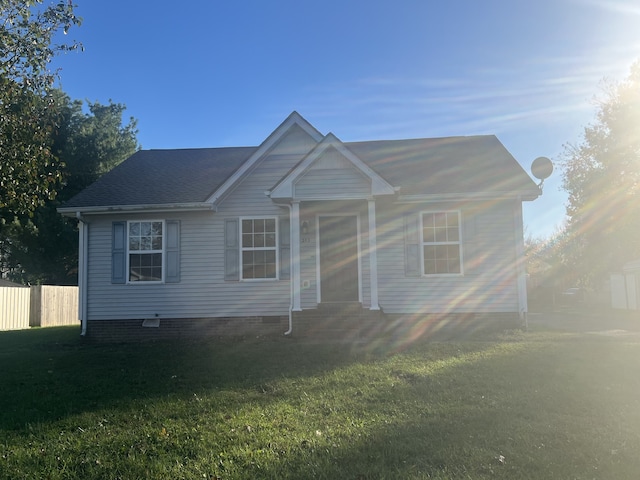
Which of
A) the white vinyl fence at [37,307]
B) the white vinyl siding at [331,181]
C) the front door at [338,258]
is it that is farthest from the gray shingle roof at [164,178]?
the white vinyl fence at [37,307]

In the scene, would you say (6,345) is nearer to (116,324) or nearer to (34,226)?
(116,324)

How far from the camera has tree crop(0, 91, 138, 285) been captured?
2900 centimetres

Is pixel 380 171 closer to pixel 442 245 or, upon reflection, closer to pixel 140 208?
pixel 442 245

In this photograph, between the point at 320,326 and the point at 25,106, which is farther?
the point at 320,326

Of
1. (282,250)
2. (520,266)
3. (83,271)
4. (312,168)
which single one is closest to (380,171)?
(312,168)

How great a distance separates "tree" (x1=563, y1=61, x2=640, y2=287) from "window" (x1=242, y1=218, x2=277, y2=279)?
19.3 meters

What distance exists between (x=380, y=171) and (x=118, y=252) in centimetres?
687

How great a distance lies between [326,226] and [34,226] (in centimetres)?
2300

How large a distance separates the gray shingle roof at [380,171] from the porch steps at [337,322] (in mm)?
3056

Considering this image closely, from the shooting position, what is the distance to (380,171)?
12883 mm

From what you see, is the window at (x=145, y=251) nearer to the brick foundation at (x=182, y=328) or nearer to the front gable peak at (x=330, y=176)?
the brick foundation at (x=182, y=328)

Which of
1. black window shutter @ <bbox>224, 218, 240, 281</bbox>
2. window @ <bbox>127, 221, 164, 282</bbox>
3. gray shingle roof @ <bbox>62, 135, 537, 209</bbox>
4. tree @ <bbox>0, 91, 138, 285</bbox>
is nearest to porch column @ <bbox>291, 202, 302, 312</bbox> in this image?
black window shutter @ <bbox>224, 218, 240, 281</bbox>

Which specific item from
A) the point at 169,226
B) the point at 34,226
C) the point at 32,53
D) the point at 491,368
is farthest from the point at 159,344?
the point at 34,226

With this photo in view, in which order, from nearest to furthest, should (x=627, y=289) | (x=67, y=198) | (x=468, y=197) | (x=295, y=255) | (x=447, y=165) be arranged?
(x=295, y=255)
(x=468, y=197)
(x=447, y=165)
(x=627, y=289)
(x=67, y=198)
